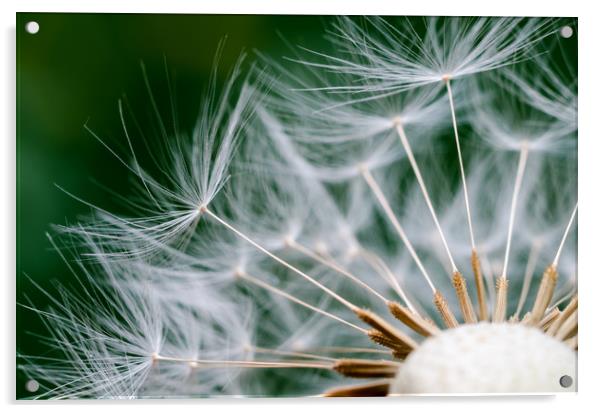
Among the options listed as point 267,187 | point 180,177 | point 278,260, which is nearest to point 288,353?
point 278,260

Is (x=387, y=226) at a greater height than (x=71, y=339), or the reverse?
(x=387, y=226)

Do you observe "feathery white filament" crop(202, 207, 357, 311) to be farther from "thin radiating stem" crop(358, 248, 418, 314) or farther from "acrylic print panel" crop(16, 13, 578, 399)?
"thin radiating stem" crop(358, 248, 418, 314)

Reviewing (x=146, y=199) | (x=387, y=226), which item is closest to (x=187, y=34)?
(x=146, y=199)

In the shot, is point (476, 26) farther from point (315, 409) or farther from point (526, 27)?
point (315, 409)

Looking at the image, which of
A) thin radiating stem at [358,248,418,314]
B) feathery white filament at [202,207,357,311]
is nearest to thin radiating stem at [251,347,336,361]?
feathery white filament at [202,207,357,311]

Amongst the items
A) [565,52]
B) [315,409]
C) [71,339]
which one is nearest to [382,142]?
[565,52]

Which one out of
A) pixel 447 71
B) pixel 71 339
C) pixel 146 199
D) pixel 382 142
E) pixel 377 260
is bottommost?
pixel 71 339

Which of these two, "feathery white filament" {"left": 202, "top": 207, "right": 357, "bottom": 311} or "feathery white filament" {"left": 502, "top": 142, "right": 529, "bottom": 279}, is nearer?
"feathery white filament" {"left": 202, "top": 207, "right": 357, "bottom": 311}

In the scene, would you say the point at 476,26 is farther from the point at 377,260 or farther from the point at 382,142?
the point at 377,260
